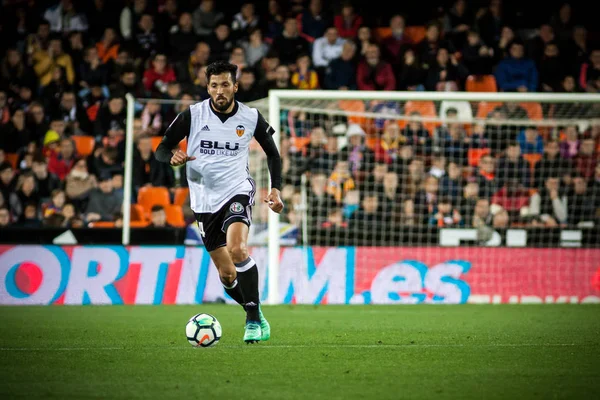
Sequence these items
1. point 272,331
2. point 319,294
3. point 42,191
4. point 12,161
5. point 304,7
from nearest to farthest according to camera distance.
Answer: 1. point 272,331
2. point 319,294
3. point 42,191
4. point 12,161
5. point 304,7

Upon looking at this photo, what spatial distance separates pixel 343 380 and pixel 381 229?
932cm

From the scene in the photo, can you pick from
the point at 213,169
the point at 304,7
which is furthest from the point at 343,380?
the point at 304,7

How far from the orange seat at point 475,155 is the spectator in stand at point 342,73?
289 cm

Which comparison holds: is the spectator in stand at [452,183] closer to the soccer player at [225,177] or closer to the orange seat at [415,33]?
the orange seat at [415,33]

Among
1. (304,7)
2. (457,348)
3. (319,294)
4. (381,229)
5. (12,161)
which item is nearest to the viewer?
(457,348)

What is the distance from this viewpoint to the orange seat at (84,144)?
55.3 feet

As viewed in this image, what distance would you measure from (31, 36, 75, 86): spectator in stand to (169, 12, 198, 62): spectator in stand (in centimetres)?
196

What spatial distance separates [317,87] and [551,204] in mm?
4864

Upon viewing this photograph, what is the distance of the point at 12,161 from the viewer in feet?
55.7

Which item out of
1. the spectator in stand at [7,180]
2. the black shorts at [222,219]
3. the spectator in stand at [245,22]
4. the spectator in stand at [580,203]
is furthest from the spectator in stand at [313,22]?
the black shorts at [222,219]

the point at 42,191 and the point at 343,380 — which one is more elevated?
the point at 42,191

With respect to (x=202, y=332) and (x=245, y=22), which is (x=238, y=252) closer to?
(x=202, y=332)

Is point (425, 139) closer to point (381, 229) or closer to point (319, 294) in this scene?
point (381, 229)

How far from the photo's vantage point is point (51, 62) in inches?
717
